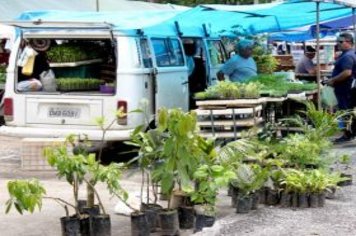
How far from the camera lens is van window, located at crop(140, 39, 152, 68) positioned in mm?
9211

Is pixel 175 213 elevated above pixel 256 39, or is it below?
below

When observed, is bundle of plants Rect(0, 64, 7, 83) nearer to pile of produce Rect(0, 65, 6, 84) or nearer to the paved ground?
pile of produce Rect(0, 65, 6, 84)

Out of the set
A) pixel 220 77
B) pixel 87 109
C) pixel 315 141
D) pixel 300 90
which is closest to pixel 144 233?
pixel 315 141

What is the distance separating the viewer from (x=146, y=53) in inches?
367

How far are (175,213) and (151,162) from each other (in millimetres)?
469

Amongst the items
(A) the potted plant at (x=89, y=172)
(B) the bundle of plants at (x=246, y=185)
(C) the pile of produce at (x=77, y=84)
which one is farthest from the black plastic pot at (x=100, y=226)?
(C) the pile of produce at (x=77, y=84)

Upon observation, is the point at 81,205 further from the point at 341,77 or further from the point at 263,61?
the point at 263,61

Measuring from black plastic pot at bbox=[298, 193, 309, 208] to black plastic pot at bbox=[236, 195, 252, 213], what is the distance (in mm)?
524

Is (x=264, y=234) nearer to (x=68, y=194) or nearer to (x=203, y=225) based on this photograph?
(x=203, y=225)

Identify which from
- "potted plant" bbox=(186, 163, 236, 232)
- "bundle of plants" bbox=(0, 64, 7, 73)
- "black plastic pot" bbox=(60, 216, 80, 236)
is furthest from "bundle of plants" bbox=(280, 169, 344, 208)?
"bundle of plants" bbox=(0, 64, 7, 73)

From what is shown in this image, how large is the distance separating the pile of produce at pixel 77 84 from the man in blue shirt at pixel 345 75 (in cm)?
384

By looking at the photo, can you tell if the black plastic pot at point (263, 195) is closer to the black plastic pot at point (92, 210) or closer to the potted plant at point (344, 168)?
the potted plant at point (344, 168)

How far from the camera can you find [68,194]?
7750 millimetres

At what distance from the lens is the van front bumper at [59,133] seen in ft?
29.0
